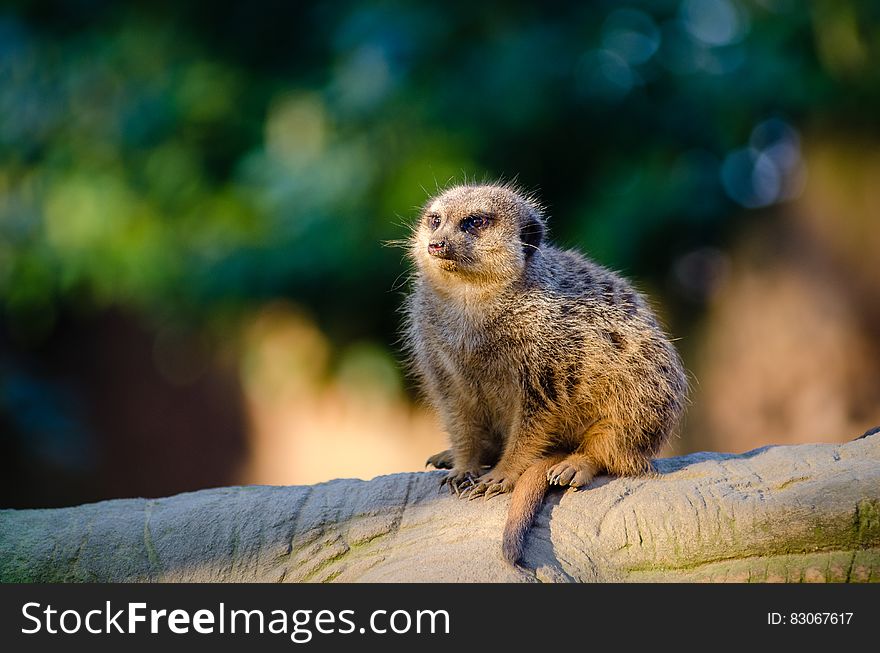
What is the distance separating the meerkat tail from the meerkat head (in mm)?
924

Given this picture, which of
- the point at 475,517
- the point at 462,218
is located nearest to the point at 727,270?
the point at 462,218

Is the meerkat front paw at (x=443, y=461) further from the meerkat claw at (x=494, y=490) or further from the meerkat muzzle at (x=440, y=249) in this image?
the meerkat muzzle at (x=440, y=249)

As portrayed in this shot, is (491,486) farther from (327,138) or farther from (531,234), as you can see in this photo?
(327,138)

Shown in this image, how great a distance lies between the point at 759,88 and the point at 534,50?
1946mm

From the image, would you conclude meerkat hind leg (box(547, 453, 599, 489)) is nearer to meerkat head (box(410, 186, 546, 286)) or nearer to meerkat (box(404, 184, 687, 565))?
meerkat (box(404, 184, 687, 565))

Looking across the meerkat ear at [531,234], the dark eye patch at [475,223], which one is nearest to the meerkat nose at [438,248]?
the dark eye patch at [475,223]

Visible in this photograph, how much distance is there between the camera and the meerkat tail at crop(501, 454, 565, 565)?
4.02 metres

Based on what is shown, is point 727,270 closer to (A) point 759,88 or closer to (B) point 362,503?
(A) point 759,88

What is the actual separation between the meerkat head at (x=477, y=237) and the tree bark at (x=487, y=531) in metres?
0.98

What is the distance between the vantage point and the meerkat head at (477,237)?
483 cm

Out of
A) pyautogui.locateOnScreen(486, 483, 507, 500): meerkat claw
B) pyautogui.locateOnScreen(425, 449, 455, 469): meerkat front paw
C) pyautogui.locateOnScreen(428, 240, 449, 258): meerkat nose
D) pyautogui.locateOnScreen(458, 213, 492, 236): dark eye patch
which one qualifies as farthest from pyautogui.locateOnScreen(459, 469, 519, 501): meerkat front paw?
pyautogui.locateOnScreen(458, 213, 492, 236): dark eye patch

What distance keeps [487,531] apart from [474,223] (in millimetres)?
1488

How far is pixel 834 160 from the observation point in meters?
8.98

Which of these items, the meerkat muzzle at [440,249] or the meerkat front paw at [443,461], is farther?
the meerkat front paw at [443,461]
